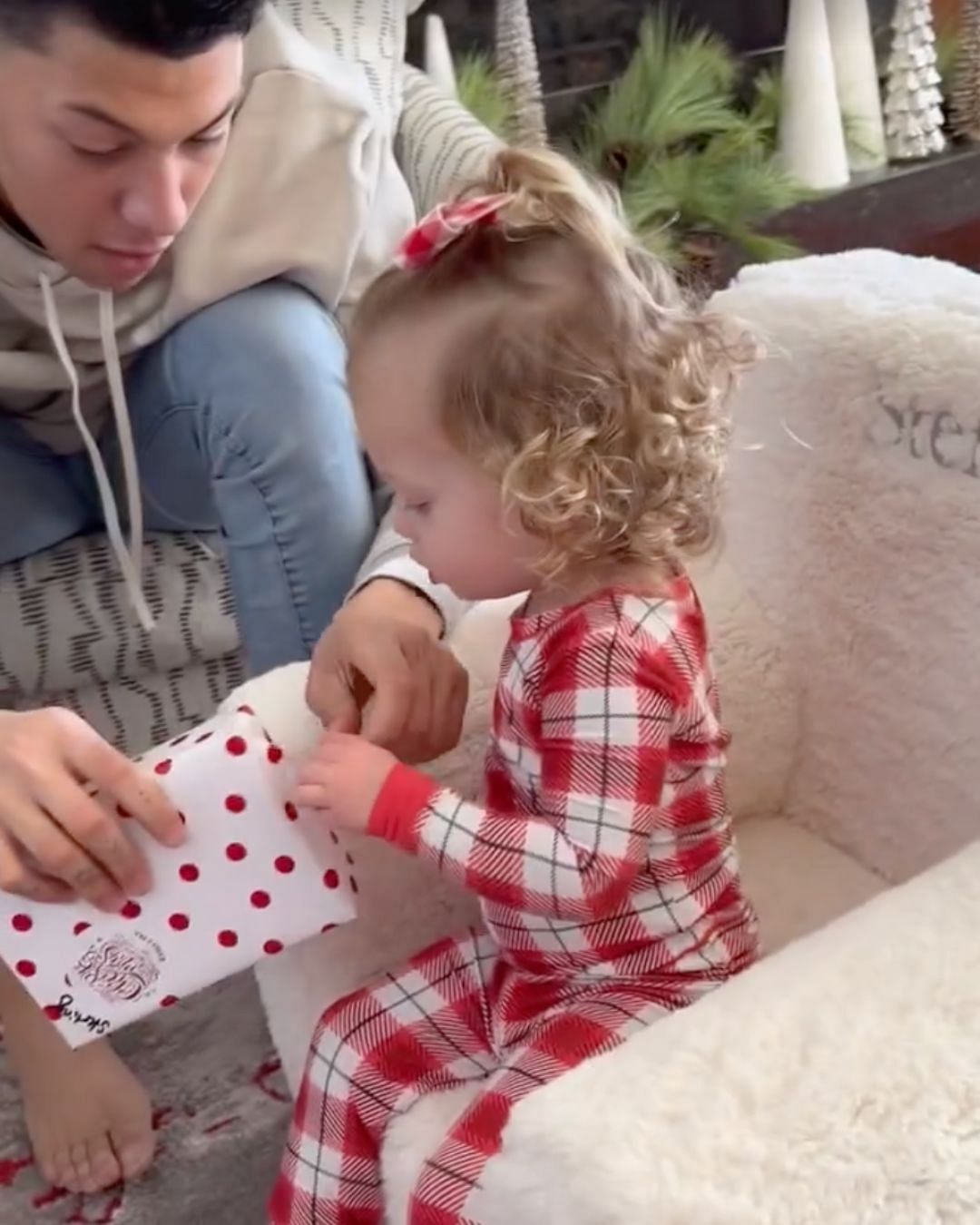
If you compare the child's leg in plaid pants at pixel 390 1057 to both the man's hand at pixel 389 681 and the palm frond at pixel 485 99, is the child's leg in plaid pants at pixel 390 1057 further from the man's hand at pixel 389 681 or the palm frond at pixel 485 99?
the palm frond at pixel 485 99

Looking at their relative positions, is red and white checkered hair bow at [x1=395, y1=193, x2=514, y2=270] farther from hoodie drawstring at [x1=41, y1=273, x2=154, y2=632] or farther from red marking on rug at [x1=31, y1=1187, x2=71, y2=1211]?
red marking on rug at [x1=31, y1=1187, x2=71, y2=1211]

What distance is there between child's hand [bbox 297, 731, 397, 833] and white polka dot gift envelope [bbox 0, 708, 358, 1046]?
1 cm

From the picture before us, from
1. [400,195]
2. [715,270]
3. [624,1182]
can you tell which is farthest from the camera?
[715,270]

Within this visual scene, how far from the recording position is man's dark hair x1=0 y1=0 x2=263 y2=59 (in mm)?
789

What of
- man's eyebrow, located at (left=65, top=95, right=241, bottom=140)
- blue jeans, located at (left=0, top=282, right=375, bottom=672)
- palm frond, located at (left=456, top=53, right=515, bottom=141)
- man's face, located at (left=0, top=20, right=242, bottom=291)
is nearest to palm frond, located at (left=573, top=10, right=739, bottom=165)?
palm frond, located at (left=456, top=53, right=515, bottom=141)

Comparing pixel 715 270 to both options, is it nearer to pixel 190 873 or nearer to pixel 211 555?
pixel 211 555

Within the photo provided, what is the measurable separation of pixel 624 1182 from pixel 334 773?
27cm

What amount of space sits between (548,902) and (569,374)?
258 millimetres

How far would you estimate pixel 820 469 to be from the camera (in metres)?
0.90

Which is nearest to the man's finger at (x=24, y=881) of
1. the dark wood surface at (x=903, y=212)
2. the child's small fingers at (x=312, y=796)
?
the child's small fingers at (x=312, y=796)

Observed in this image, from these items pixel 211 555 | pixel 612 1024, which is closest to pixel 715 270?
pixel 211 555

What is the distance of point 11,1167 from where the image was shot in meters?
1.04

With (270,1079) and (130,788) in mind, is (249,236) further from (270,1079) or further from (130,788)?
(270,1079)

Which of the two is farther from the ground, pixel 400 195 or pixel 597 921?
pixel 400 195
